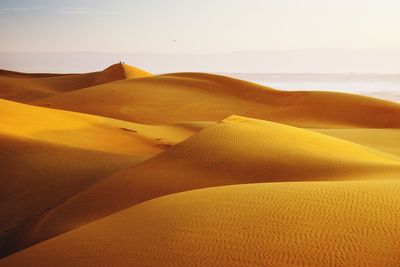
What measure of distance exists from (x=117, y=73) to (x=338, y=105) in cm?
1688

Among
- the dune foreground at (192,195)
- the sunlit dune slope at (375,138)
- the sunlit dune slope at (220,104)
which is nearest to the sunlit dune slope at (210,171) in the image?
the dune foreground at (192,195)

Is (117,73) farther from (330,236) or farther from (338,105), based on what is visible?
(330,236)

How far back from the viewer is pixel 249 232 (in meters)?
3.50

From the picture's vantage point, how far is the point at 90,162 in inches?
342

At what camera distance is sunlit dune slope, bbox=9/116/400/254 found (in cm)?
580

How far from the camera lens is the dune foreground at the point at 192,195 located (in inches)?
128

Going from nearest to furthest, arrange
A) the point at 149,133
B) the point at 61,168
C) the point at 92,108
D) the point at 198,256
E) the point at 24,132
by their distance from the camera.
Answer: the point at 198,256, the point at 61,168, the point at 24,132, the point at 149,133, the point at 92,108

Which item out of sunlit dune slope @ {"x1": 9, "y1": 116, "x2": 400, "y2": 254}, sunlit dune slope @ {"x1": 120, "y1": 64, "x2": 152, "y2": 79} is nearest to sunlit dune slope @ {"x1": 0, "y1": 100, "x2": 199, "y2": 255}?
sunlit dune slope @ {"x1": 9, "y1": 116, "x2": 400, "y2": 254}

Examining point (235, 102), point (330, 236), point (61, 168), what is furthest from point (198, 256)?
point (235, 102)

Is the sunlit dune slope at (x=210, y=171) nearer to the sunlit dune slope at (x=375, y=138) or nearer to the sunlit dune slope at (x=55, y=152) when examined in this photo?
the sunlit dune slope at (x=55, y=152)

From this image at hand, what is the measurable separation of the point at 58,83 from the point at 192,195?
32245mm

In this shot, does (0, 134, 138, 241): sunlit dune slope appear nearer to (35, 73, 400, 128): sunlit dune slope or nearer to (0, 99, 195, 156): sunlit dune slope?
(0, 99, 195, 156): sunlit dune slope

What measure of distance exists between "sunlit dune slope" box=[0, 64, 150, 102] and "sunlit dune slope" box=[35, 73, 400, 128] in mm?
7437

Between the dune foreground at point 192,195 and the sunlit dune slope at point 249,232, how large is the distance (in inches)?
0.4
